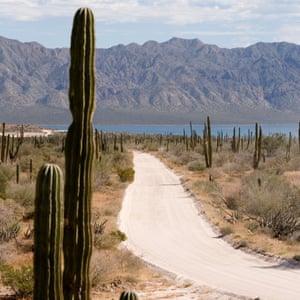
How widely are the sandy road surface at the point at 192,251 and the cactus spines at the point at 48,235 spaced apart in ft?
23.4

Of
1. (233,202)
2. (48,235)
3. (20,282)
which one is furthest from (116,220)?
(48,235)

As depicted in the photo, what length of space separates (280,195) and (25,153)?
90.0ft

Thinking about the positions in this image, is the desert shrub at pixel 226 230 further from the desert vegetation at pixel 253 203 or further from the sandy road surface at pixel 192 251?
the sandy road surface at pixel 192 251

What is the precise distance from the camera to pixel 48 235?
7.59 metres

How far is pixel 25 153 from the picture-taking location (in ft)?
155

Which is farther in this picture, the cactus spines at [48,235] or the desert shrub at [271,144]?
the desert shrub at [271,144]

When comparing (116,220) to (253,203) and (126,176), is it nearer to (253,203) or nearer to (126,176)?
(253,203)

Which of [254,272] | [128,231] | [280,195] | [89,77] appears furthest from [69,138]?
[280,195]

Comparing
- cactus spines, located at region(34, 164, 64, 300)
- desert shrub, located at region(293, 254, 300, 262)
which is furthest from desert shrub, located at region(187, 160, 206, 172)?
cactus spines, located at region(34, 164, 64, 300)

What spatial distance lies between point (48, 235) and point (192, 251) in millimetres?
11193

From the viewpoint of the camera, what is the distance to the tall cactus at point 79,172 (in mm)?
8500

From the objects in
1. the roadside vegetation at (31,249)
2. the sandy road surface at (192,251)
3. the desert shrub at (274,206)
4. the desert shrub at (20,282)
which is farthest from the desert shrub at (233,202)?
the desert shrub at (20,282)

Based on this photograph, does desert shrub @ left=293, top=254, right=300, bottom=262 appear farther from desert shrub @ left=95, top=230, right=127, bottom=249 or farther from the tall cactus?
the tall cactus

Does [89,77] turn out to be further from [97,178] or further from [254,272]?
[97,178]
